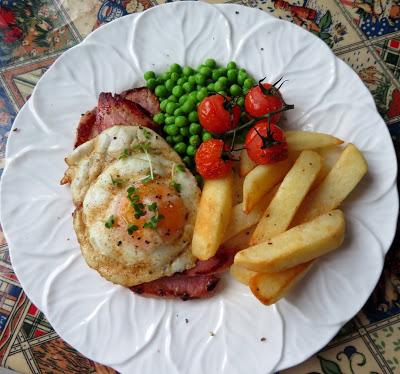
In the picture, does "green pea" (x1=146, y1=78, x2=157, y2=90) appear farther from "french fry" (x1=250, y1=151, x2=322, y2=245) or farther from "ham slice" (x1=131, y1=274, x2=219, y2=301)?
"ham slice" (x1=131, y1=274, x2=219, y2=301)

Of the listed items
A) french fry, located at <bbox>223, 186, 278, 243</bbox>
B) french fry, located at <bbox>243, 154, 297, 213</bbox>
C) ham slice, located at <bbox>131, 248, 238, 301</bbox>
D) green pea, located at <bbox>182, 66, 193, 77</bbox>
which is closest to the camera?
french fry, located at <bbox>243, 154, 297, 213</bbox>

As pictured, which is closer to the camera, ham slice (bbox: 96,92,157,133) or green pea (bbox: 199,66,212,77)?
ham slice (bbox: 96,92,157,133)

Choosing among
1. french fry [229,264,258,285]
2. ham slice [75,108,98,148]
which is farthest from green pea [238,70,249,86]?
french fry [229,264,258,285]

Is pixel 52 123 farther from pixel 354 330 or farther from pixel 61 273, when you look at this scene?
pixel 354 330

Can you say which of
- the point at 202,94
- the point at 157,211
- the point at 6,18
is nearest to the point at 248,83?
the point at 202,94

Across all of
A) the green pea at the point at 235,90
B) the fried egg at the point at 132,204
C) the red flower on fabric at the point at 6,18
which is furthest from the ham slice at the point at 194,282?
the red flower on fabric at the point at 6,18

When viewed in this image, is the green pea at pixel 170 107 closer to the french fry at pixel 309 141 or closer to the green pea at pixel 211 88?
the green pea at pixel 211 88
